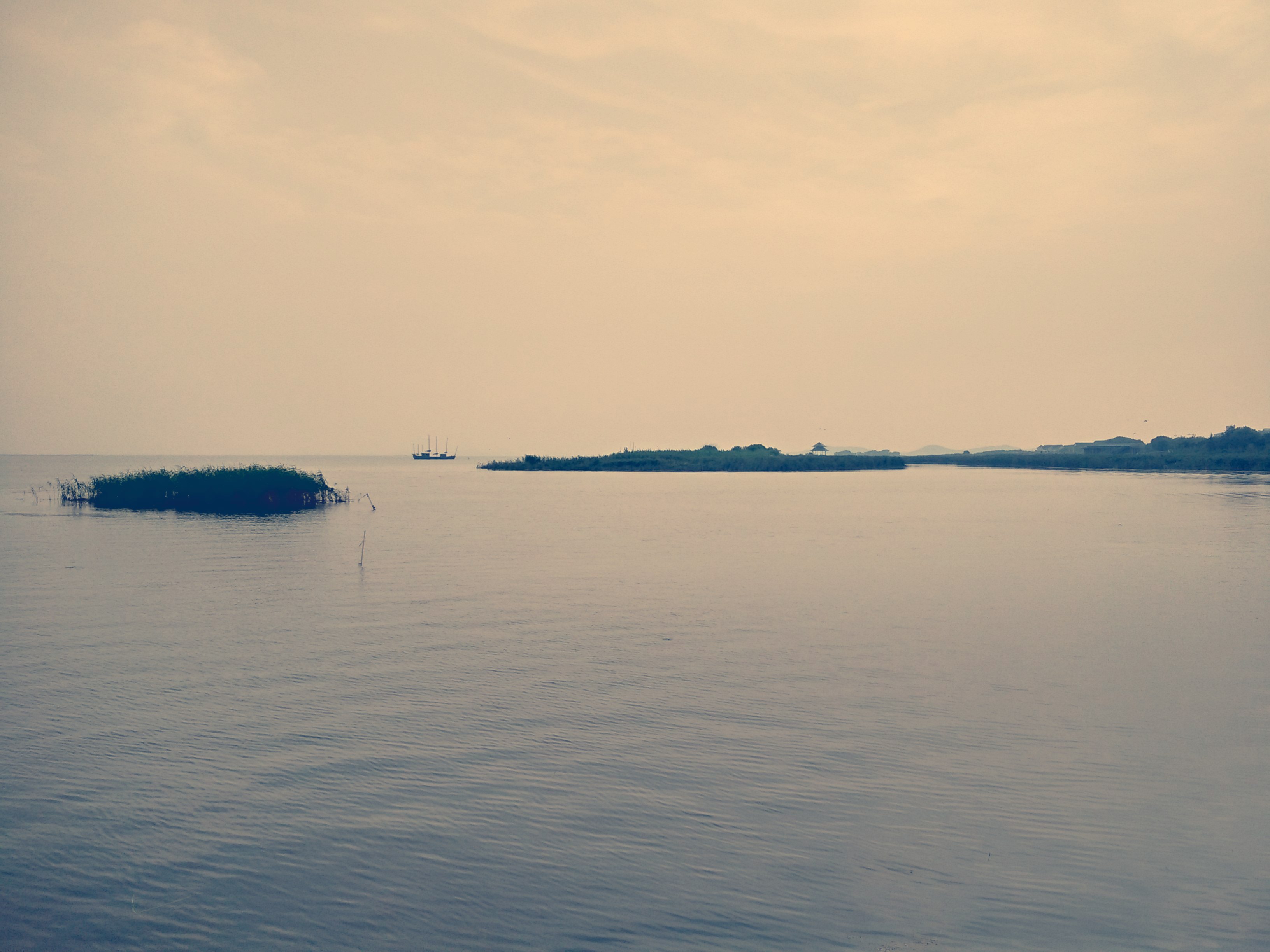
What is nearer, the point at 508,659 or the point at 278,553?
the point at 508,659

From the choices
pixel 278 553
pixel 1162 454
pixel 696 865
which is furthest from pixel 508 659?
pixel 1162 454

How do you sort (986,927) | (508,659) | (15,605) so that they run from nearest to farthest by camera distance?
(986,927) < (508,659) < (15,605)

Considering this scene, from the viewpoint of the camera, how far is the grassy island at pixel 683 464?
135 meters

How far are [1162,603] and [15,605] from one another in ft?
92.4

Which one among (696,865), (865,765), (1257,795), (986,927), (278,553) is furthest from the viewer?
(278,553)

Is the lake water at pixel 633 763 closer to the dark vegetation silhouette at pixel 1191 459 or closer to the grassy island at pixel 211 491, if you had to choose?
the grassy island at pixel 211 491

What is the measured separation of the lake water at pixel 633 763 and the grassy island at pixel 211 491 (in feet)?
78.8

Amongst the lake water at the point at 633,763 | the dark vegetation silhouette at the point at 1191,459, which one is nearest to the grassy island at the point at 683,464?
the dark vegetation silhouette at the point at 1191,459

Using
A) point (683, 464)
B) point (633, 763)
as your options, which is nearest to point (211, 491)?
point (633, 763)

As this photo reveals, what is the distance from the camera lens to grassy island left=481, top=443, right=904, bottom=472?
444 ft

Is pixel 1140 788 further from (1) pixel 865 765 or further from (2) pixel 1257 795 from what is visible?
(1) pixel 865 765

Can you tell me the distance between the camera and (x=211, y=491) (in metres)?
46.6

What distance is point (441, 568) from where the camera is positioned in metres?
25.5

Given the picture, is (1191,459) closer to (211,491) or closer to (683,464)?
(683,464)
